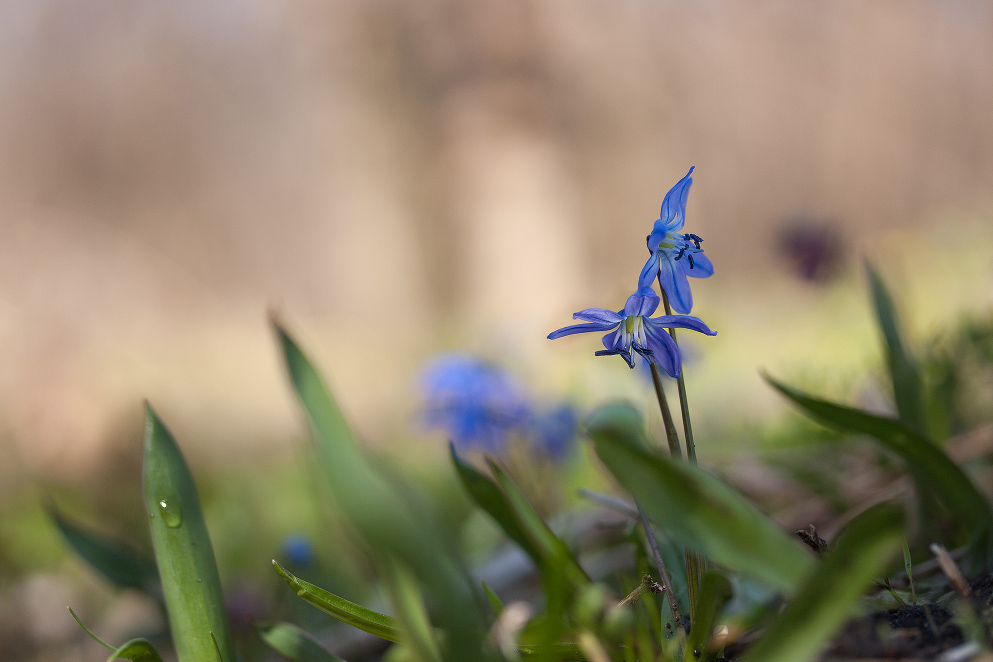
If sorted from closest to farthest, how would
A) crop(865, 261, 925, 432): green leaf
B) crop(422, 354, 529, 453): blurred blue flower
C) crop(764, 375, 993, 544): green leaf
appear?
crop(764, 375, 993, 544): green leaf, crop(865, 261, 925, 432): green leaf, crop(422, 354, 529, 453): blurred blue flower

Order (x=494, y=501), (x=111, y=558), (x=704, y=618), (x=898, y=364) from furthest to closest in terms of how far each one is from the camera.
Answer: (x=111, y=558) < (x=898, y=364) < (x=494, y=501) < (x=704, y=618)

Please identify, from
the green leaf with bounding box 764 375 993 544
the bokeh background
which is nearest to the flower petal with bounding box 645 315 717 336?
the green leaf with bounding box 764 375 993 544

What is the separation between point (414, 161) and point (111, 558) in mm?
5357

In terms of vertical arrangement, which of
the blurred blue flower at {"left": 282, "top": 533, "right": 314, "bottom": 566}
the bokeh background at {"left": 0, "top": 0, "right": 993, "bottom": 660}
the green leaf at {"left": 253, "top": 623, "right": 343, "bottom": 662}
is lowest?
the green leaf at {"left": 253, "top": 623, "right": 343, "bottom": 662}

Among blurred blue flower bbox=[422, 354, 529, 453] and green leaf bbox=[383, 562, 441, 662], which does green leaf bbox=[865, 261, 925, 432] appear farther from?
blurred blue flower bbox=[422, 354, 529, 453]

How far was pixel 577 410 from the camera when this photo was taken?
60.0 inches

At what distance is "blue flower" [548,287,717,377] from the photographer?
0.51 m

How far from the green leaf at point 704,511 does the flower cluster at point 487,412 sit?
96cm

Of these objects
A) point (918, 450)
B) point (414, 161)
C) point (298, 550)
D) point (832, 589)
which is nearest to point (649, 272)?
point (832, 589)

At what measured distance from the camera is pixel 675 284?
54 centimetres

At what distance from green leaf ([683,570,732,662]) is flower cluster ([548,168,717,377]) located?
159 mm

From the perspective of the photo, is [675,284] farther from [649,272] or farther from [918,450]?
[918,450]

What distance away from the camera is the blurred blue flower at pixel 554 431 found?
146cm

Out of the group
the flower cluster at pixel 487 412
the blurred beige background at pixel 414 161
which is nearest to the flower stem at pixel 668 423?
the flower cluster at pixel 487 412
